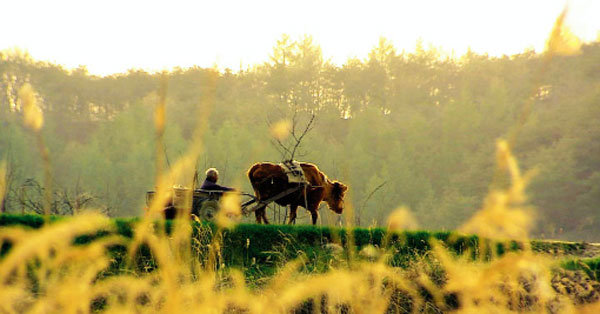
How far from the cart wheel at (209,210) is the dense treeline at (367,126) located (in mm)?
12933

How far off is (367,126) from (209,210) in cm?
2140

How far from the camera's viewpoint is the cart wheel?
11.8 meters

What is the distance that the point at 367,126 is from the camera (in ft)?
107

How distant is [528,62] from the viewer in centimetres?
3575

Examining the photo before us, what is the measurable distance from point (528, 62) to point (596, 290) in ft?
95.2

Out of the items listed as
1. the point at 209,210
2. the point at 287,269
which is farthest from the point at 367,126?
the point at 287,269

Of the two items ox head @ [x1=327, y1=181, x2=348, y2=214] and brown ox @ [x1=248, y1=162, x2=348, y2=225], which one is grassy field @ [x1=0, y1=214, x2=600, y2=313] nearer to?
brown ox @ [x1=248, y1=162, x2=348, y2=225]

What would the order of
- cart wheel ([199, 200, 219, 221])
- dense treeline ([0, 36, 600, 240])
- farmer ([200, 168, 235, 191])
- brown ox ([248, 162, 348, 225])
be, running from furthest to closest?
dense treeline ([0, 36, 600, 240])
brown ox ([248, 162, 348, 225])
farmer ([200, 168, 235, 191])
cart wheel ([199, 200, 219, 221])

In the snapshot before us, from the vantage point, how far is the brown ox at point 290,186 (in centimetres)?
1273

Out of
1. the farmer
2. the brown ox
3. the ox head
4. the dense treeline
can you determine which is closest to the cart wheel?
the farmer

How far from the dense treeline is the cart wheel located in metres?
12.9

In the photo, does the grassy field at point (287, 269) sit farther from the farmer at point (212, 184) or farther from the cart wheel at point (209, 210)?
the farmer at point (212, 184)

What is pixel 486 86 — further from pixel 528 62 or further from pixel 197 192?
pixel 197 192

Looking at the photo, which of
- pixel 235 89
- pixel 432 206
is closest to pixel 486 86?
pixel 432 206
